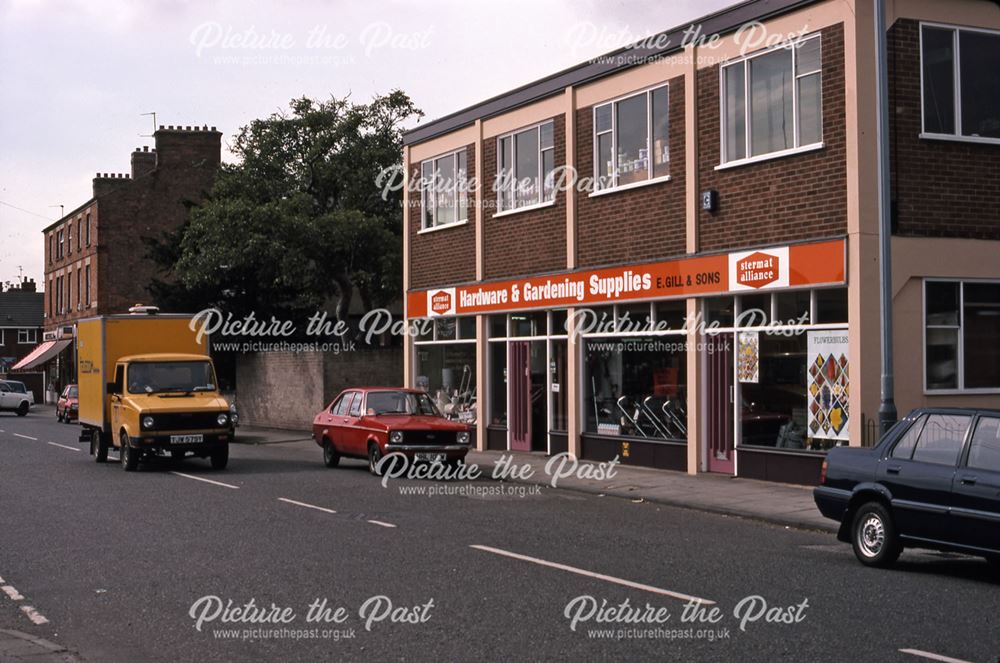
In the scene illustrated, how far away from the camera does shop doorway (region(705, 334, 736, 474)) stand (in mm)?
19391

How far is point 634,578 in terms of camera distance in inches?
396

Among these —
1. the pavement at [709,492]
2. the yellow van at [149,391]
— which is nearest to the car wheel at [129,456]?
the yellow van at [149,391]

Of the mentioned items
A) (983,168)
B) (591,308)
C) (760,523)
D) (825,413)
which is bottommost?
(760,523)

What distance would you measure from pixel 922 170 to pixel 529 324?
9.99 meters

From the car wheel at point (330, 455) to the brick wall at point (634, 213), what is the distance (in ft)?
20.3

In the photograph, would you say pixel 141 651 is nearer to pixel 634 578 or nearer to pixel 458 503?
pixel 634 578

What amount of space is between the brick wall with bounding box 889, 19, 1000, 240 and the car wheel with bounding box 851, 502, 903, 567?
7.09 metres

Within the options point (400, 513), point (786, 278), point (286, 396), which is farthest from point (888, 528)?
point (286, 396)

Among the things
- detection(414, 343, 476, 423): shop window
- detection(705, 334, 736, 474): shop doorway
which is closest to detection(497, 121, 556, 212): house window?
detection(414, 343, 476, 423): shop window

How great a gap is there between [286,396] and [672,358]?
19.0 metres

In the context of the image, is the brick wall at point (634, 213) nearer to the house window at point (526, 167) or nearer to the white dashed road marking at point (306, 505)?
the house window at point (526, 167)

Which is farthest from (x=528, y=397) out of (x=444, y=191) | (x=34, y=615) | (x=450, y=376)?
(x=34, y=615)

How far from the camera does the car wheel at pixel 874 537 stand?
1088 cm

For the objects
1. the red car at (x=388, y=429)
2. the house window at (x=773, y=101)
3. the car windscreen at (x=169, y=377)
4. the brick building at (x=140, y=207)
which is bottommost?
the red car at (x=388, y=429)
